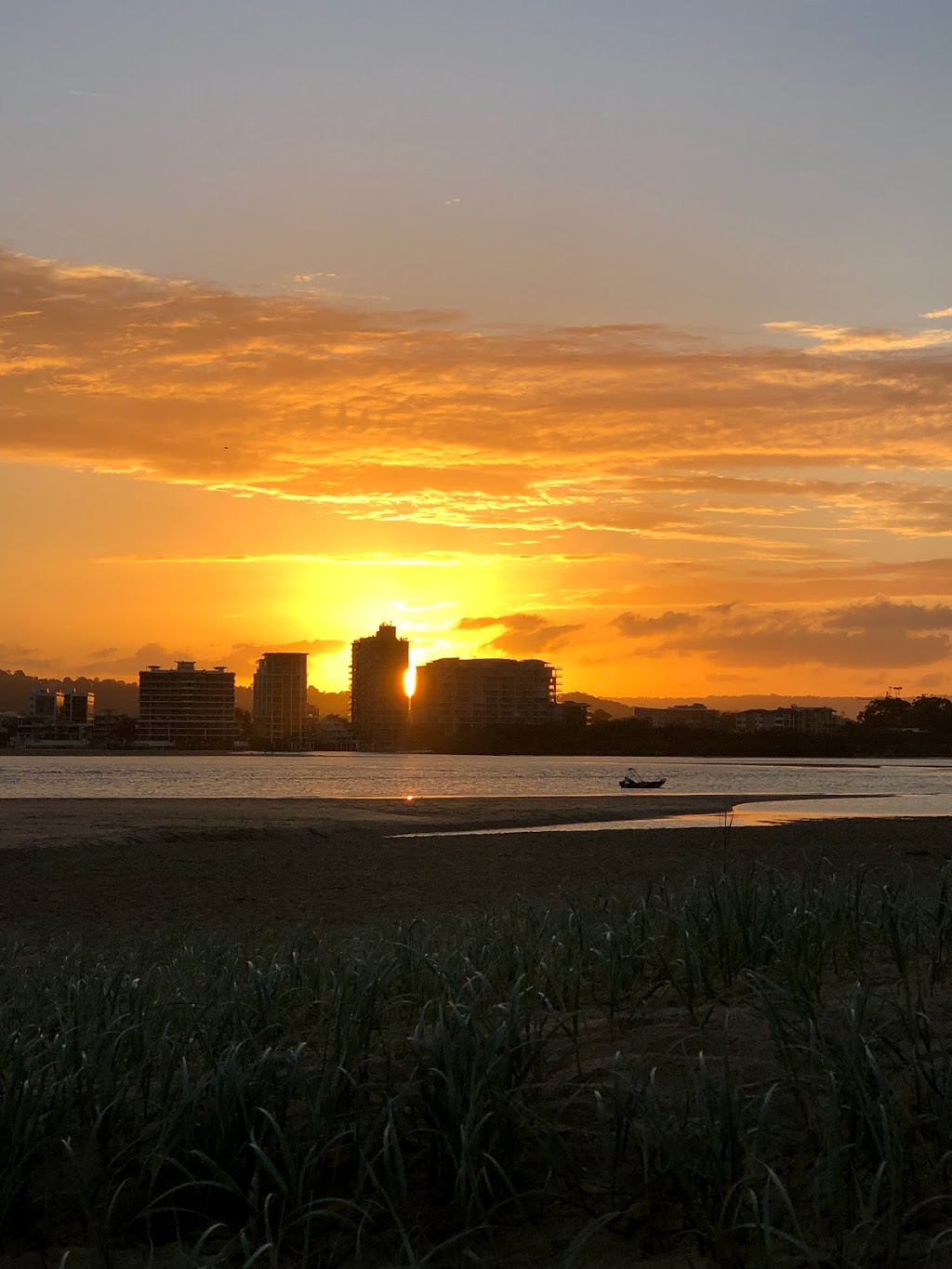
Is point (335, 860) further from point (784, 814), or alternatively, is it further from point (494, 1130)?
point (784, 814)

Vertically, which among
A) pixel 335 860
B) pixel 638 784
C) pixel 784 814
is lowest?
pixel 638 784

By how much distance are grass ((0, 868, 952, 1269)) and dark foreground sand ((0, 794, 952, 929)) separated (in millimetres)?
4204

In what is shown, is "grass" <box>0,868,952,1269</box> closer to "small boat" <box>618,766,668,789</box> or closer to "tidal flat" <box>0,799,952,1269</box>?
"tidal flat" <box>0,799,952,1269</box>

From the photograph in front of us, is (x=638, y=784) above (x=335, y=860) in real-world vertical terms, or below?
below

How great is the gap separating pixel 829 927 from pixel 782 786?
78.0 meters

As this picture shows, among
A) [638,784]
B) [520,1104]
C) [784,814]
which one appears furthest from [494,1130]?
[638,784]

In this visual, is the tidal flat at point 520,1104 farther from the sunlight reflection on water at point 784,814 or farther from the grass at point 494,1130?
the sunlight reflection on water at point 784,814

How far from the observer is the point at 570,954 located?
23.1 feet

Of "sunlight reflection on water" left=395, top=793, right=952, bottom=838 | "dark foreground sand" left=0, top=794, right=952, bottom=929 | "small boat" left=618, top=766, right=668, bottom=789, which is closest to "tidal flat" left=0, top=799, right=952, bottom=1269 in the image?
"dark foreground sand" left=0, top=794, right=952, bottom=929

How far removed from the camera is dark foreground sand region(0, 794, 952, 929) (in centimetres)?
1973

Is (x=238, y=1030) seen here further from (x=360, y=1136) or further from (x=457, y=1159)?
(x=457, y=1159)

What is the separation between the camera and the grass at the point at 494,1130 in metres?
3.96

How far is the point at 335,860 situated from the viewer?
27438mm

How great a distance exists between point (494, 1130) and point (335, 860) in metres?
23.5
